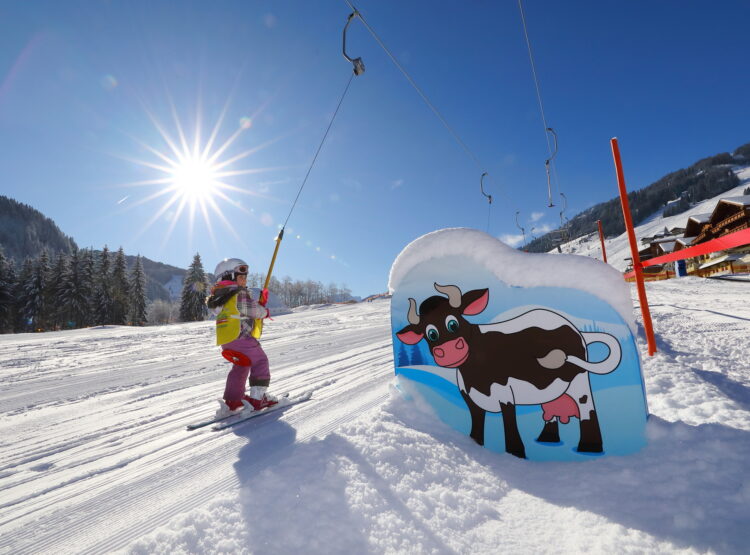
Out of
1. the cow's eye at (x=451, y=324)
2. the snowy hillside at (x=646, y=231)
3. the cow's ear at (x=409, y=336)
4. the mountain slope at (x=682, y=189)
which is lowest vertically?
the cow's ear at (x=409, y=336)

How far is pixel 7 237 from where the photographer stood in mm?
116625

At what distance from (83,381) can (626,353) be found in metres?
6.96

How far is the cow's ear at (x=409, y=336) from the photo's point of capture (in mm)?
2803

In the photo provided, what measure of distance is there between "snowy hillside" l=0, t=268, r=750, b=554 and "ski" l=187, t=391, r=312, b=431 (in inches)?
4.6

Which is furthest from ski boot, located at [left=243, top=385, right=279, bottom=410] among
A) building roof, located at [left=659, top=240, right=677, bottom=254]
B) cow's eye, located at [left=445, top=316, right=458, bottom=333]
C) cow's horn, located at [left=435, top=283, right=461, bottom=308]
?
building roof, located at [left=659, top=240, right=677, bottom=254]

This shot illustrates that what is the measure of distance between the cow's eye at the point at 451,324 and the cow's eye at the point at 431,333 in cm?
Answer: 11

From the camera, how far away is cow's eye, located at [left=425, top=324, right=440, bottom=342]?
2.69 metres

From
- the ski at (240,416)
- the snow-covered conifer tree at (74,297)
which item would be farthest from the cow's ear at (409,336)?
the snow-covered conifer tree at (74,297)

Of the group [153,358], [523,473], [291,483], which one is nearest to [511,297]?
[523,473]

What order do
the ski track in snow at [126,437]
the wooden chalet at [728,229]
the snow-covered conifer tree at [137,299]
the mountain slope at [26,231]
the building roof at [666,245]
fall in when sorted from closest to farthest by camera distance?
Result: 1. the ski track in snow at [126,437]
2. the wooden chalet at [728,229]
3. the snow-covered conifer tree at [137,299]
4. the building roof at [666,245]
5. the mountain slope at [26,231]

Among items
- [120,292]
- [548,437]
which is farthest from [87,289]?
[548,437]

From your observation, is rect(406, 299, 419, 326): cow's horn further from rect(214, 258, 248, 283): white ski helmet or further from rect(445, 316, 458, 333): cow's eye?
rect(214, 258, 248, 283): white ski helmet

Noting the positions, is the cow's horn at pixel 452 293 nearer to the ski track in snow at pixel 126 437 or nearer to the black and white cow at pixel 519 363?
the black and white cow at pixel 519 363

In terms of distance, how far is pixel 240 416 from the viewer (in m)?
2.98
